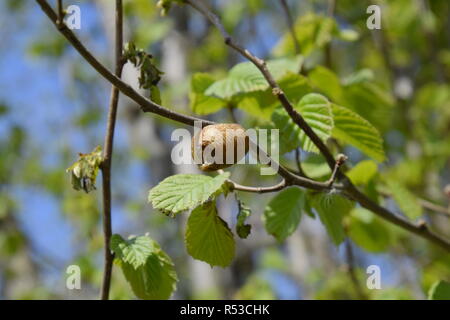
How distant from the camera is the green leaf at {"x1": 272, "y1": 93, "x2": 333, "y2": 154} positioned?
1143 millimetres

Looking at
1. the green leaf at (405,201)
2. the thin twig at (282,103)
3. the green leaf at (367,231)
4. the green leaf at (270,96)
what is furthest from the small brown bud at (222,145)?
the green leaf at (367,231)

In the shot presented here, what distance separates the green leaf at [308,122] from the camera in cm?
114

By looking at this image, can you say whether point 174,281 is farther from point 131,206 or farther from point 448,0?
point 131,206

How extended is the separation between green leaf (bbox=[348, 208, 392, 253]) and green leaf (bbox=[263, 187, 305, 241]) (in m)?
0.52

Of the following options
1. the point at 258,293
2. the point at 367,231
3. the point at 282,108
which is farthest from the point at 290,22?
the point at 258,293

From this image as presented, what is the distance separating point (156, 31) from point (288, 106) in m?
2.57

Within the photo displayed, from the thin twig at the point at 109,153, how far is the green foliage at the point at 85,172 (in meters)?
0.02

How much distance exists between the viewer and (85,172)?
3.48 ft

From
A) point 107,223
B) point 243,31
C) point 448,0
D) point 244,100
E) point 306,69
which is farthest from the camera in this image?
point 243,31

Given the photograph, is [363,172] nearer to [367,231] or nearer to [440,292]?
[440,292]

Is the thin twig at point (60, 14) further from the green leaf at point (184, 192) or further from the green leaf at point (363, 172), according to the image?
the green leaf at point (363, 172)

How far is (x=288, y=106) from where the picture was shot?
3.29ft

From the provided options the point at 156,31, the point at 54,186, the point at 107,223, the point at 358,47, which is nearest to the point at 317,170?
the point at 107,223

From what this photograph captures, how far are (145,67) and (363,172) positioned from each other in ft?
1.86
